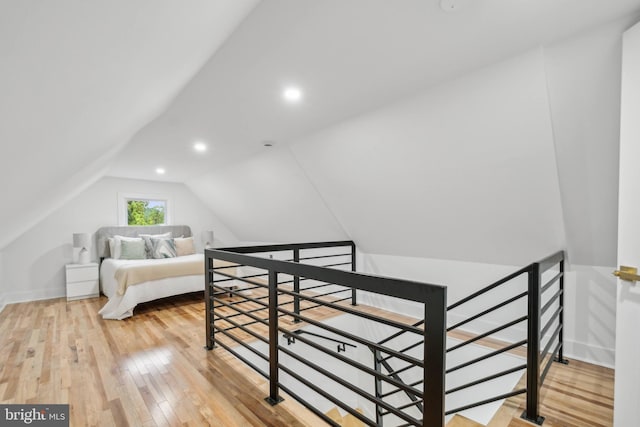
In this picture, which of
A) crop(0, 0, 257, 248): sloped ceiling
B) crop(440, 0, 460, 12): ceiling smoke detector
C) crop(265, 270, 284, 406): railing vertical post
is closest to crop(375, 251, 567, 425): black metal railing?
crop(265, 270, 284, 406): railing vertical post

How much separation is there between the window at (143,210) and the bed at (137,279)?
520 millimetres

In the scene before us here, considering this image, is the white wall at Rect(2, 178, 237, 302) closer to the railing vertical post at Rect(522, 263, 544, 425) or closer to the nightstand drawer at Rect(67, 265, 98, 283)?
the nightstand drawer at Rect(67, 265, 98, 283)

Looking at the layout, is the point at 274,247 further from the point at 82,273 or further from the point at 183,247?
the point at 82,273

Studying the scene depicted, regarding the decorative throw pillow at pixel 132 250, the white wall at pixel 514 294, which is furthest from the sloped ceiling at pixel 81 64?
the decorative throw pillow at pixel 132 250

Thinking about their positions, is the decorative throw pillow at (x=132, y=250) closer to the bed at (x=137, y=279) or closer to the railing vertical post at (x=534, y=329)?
the bed at (x=137, y=279)

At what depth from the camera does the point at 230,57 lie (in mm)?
1676

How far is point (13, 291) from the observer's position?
4.16m

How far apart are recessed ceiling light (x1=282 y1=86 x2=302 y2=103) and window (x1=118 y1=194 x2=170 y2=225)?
4.47m

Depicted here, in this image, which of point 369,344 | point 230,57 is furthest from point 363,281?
point 230,57

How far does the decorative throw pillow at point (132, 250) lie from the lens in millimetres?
4531

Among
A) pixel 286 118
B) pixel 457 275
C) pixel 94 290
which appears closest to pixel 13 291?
pixel 94 290

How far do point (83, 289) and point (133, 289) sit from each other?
149cm

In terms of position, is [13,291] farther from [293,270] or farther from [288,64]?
[288,64]

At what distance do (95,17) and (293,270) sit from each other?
4.31 ft
